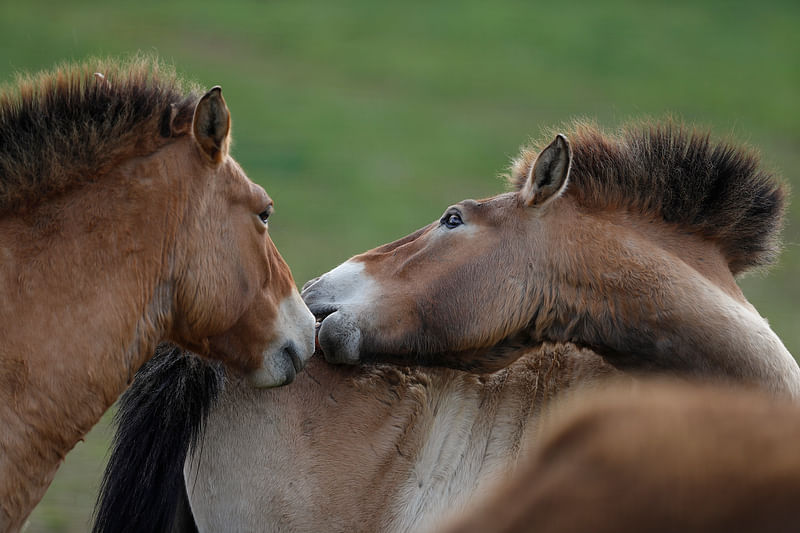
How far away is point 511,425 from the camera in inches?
146

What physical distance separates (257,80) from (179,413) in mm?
19574

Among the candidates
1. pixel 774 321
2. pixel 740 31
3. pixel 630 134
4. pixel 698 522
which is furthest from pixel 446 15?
pixel 698 522

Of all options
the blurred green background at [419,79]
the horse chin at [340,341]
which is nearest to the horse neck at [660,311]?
the horse chin at [340,341]

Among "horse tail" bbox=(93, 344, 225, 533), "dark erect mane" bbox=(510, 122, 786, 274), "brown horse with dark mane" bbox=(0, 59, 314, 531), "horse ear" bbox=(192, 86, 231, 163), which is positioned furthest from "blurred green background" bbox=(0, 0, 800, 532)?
"horse ear" bbox=(192, 86, 231, 163)

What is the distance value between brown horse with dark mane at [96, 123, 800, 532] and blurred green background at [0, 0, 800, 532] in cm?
829

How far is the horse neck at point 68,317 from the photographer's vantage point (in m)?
2.93

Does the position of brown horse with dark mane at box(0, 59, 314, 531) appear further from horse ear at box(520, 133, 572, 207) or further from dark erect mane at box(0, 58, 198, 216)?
horse ear at box(520, 133, 572, 207)

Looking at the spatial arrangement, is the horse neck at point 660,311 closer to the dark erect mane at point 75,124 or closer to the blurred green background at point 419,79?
the dark erect mane at point 75,124

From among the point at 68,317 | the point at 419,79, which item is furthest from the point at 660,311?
the point at 419,79

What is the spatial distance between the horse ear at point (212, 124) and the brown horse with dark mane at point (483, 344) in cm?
87

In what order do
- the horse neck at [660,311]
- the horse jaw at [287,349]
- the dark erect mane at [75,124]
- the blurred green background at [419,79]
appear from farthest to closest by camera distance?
1. the blurred green background at [419,79]
2. the horse jaw at [287,349]
3. the horse neck at [660,311]
4. the dark erect mane at [75,124]

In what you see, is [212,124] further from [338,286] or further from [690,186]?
[690,186]

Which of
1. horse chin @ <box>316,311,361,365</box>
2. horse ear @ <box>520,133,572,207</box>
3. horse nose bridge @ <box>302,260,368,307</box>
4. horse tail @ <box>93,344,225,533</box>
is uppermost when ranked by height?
horse ear @ <box>520,133,572,207</box>

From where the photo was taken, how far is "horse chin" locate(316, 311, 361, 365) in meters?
3.66
